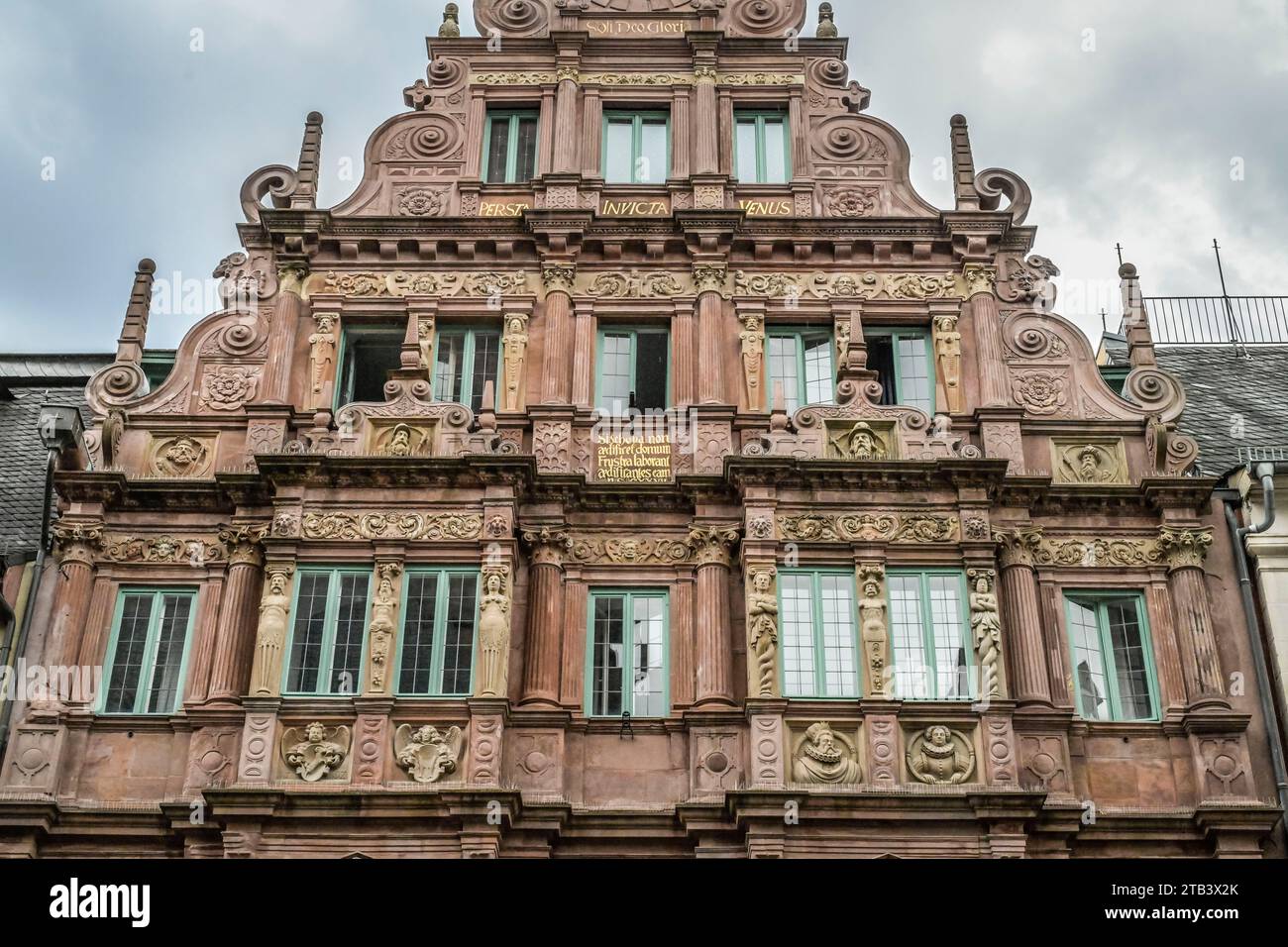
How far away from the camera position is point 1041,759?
842 inches

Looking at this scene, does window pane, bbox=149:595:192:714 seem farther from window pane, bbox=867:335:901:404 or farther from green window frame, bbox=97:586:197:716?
window pane, bbox=867:335:901:404

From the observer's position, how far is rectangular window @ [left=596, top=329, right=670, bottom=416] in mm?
24656

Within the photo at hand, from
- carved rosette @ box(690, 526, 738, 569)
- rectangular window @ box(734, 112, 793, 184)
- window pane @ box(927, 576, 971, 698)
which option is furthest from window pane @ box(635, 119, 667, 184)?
window pane @ box(927, 576, 971, 698)

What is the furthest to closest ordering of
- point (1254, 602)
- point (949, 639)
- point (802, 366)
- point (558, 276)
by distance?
point (558, 276), point (802, 366), point (1254, 602), point (949, 639)

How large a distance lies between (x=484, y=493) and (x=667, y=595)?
117 inches

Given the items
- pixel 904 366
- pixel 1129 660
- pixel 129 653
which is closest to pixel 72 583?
pixel 129 653

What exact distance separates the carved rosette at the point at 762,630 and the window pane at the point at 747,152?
743 cm

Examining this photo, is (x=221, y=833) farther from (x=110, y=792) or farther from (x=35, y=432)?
(x=35, y=432)

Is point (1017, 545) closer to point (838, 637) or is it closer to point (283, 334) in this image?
point (838, 637)

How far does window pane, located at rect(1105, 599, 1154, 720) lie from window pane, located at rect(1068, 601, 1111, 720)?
0.71 feet

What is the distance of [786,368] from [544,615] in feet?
18.5

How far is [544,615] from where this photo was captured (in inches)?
878

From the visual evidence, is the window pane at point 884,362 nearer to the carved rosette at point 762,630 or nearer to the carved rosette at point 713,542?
the carved rosette at point 713,542
